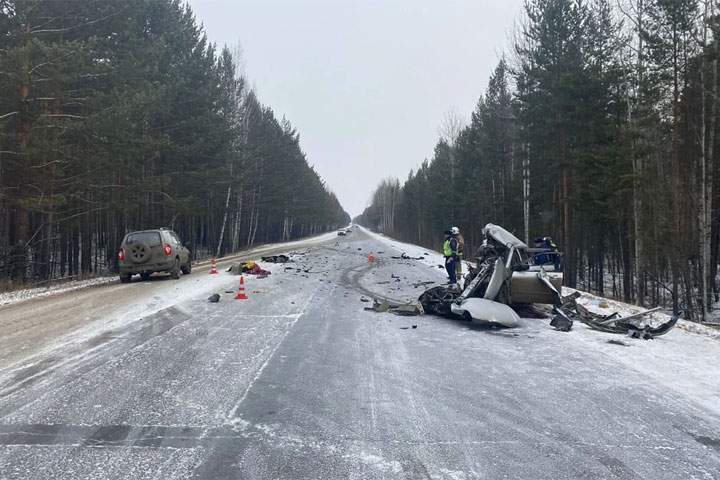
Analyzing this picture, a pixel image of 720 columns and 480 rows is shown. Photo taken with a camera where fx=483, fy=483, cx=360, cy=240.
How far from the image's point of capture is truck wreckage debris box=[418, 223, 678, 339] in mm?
8922

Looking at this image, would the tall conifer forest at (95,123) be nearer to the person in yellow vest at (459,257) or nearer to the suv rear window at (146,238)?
the suv rear window at (146,238)

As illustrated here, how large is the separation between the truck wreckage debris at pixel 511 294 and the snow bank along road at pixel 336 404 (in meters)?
0.47

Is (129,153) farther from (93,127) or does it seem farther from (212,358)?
(212,358)

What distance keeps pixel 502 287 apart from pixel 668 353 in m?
3.26

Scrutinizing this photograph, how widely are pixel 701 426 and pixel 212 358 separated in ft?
17.9

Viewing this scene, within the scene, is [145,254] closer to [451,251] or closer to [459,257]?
[451,251]

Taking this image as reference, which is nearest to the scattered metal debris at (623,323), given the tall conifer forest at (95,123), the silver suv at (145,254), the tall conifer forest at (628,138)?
the tall conifer forest at (628,138)

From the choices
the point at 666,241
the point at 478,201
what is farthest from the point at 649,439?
the point at 478,201

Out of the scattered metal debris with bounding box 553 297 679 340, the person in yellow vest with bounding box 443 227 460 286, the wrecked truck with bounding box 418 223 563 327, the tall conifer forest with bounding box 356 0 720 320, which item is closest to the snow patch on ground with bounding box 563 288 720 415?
the scattered metal debris with bounding box 553 297 679 340

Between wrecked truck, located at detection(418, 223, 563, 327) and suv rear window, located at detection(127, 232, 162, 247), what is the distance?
A: 410 inches

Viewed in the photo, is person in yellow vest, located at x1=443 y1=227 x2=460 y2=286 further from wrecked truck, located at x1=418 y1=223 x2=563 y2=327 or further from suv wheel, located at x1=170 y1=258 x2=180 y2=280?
suv wheel, located at x1=170 y1=258 x2=180 y2=280

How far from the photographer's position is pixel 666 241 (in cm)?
1898

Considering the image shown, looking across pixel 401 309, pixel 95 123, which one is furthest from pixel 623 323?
pixel 95 123

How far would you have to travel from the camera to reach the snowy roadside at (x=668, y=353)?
5438mm
